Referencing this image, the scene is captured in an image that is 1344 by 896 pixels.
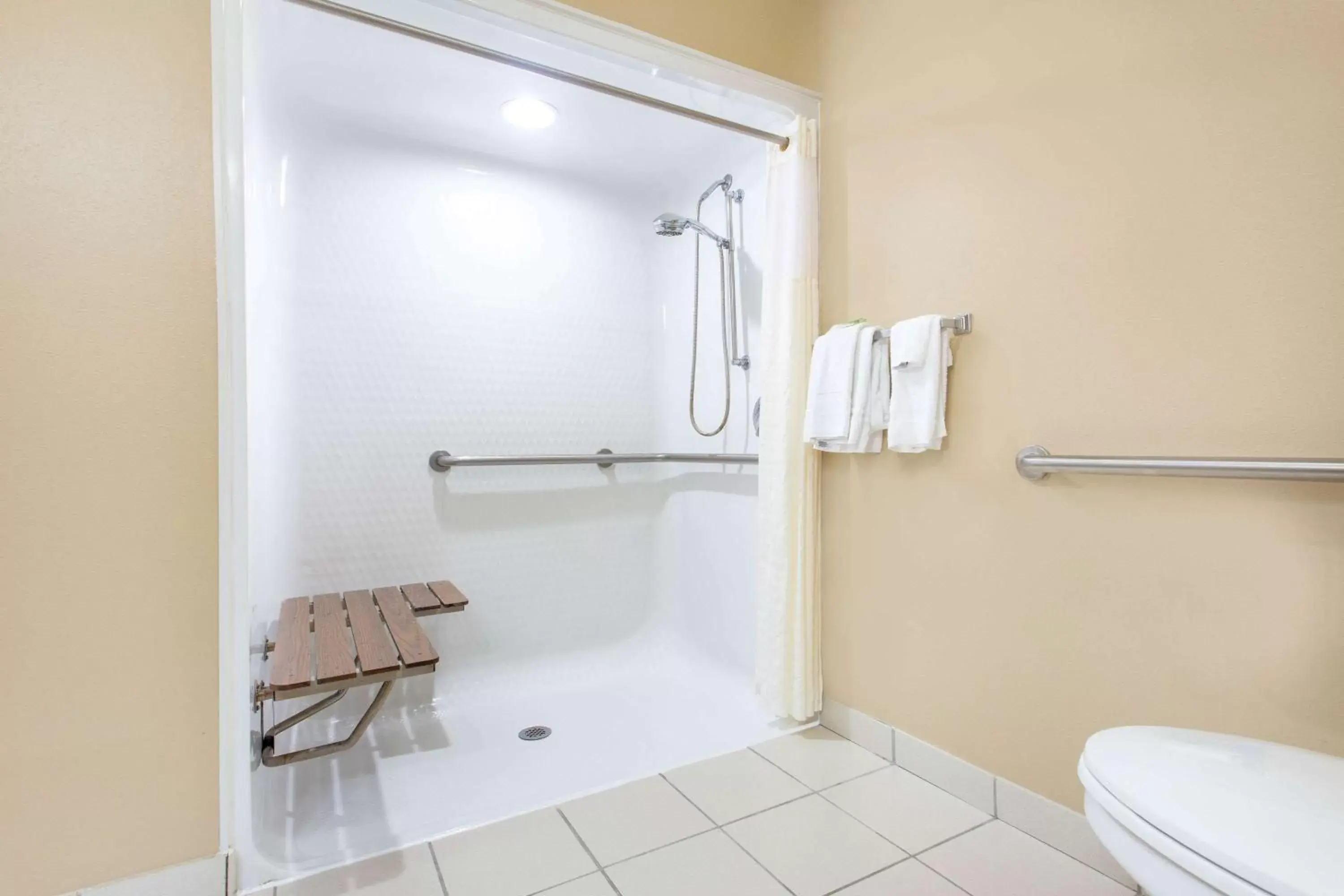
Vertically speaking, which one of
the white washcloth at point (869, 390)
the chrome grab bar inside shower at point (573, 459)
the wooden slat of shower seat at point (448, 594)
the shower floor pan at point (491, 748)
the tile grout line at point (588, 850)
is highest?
the white washcloth at point (869, 390)

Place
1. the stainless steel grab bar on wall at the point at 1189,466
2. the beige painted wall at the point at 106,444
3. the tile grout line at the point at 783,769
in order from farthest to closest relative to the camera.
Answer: the tile grout line at the point at 783,769, the beige painted wall at the point at 106,444, the stainless steel grab bar on wall at the point at 1189,466

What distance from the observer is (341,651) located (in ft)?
4.65

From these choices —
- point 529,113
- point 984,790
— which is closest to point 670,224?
point 529,113

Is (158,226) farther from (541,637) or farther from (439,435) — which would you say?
(541,637)

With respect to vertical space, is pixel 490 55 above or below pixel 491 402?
above

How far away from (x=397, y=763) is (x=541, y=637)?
0.68m

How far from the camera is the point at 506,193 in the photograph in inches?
89.5

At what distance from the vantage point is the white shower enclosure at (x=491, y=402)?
1552 mm

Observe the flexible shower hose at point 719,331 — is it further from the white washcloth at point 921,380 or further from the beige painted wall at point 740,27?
the white washcloth at point 921,380

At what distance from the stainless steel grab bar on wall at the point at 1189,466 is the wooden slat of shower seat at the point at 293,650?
154cm

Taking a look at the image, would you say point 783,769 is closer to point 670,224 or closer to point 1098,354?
point 1098,354

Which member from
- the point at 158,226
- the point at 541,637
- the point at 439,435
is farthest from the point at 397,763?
the point at 158,226

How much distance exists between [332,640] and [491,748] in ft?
1.85

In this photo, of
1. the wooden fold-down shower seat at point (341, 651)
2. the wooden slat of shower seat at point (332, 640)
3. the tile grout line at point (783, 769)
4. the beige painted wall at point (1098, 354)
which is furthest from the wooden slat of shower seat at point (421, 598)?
the beige painted wall at point (1098, 354)
